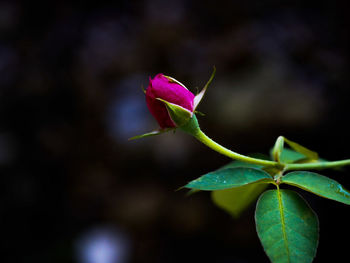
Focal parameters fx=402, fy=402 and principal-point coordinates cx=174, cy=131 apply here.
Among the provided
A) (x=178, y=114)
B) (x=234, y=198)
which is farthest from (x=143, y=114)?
(x=178, y=114)

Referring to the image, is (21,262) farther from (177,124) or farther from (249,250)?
(177,124)

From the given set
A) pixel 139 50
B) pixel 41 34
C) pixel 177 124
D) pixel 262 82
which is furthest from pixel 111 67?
pixel 177 124

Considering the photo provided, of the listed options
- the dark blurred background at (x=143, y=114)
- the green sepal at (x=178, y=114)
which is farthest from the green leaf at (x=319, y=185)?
the dark blurred background at (x=143, y=114)

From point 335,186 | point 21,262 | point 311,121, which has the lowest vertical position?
point 21,262

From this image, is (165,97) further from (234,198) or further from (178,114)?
(234,198)

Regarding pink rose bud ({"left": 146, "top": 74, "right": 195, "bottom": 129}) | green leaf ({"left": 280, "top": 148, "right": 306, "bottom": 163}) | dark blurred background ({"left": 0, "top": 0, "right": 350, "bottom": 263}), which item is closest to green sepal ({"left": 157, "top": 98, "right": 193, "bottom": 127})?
pink rose bud ({"left": 146, "top": 74, "right": 195, "bottom": 129})

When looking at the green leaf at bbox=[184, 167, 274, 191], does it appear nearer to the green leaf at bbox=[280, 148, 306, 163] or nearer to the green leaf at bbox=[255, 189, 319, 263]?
the green leaf at bbox=[255, 189, 319, 263]
